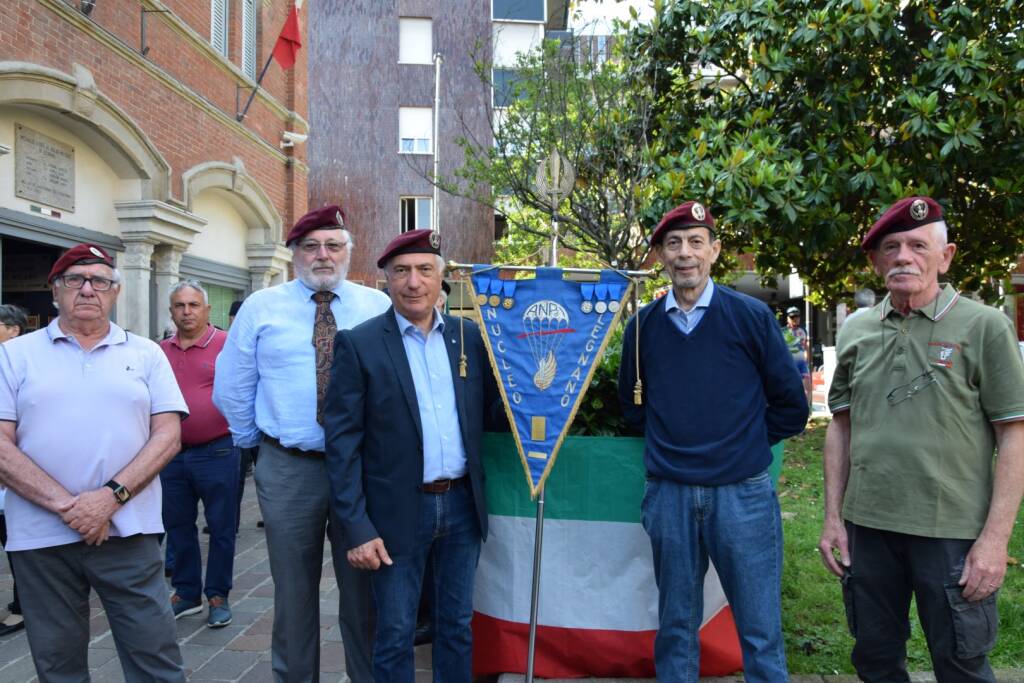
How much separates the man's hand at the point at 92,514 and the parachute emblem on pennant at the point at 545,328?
1.73m

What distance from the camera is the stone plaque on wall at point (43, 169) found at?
8.21 metres

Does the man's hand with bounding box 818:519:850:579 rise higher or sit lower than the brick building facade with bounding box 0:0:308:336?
lower

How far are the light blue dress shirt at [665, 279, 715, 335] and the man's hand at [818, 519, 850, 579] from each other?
0.88 m

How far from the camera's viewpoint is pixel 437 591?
131 inches

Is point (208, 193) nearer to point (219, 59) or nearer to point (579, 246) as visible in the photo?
point (219, 59)

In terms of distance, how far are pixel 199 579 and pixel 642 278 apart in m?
3.46

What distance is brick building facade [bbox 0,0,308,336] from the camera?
8195 millimetres

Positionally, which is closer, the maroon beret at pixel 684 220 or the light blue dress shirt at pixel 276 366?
the maroon beret at pixel 684 220

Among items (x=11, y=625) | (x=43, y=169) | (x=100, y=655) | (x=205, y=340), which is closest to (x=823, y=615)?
(x=100, y=655)

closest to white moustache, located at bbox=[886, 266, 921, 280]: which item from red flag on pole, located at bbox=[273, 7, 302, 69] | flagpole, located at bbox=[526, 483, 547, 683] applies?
flagpole, located at bbox=[526, 483, 547, 683]

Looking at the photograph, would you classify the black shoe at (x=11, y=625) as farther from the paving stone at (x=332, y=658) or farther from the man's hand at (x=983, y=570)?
the man's hand at (x=983, y=570)

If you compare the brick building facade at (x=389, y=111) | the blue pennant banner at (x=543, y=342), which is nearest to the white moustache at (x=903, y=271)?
the blue pennant banner at (x=543, y=342)

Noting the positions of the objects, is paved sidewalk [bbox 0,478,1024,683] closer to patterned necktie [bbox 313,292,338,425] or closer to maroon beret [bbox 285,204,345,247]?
patterned necktie [bbox 313,292,338,425]

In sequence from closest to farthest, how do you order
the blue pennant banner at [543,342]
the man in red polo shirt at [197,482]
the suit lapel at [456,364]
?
the suit lapel at [456,364], the blue pennant banner at [543,342], the man in red polo shirt at [197,482]
